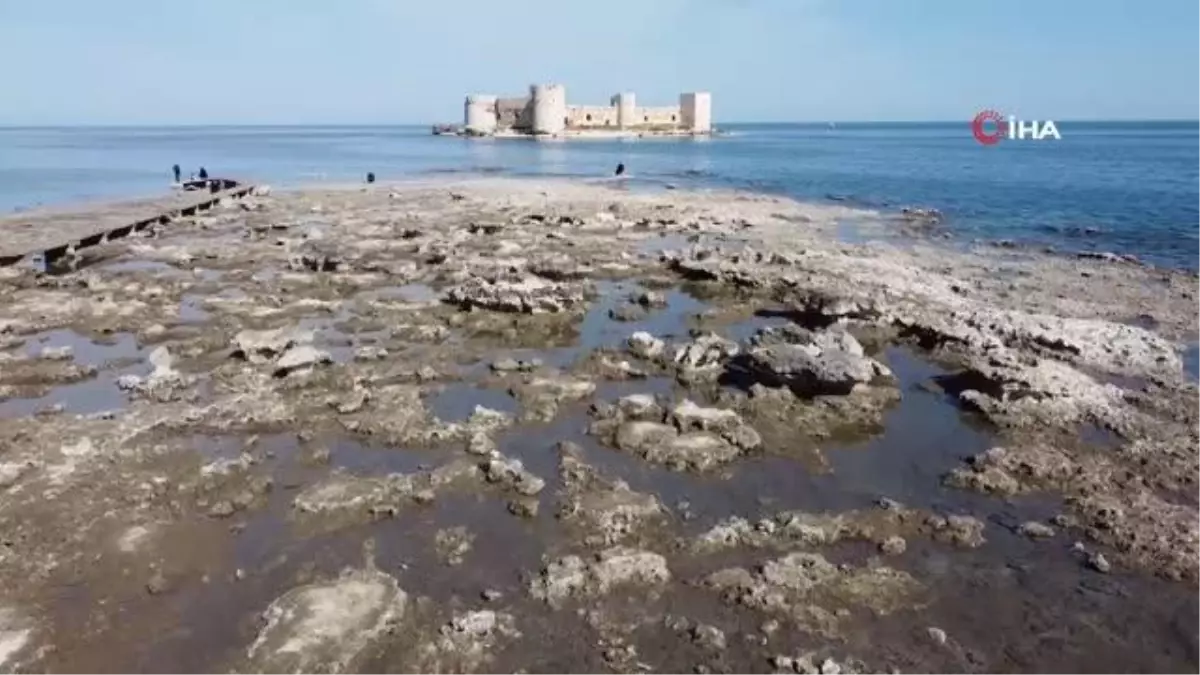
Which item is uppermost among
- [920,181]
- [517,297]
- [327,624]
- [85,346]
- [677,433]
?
[920,181]

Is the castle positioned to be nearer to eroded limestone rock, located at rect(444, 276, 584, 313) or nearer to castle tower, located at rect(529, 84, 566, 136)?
castle tower, located at rect(529, 84, 566, 136)

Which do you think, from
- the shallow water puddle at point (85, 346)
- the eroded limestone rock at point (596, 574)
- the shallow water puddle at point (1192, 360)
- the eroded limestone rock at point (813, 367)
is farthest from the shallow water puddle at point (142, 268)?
the shallow water puddle at point (1192, 360)

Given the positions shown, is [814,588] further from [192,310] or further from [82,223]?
[82,223]

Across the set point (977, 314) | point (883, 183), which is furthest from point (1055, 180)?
point (977, 314)

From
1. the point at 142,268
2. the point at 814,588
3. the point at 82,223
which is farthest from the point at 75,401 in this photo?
the point at 82,223

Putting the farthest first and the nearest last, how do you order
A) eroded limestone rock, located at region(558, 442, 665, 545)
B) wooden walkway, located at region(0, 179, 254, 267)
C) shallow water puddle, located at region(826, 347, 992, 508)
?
wooden walkway, located at region(0, 179, 254, 267), shallow water puddle, located at region(826, 347, 992, 508), eroded limestone rock, located at region(558, 442, 665, 545)

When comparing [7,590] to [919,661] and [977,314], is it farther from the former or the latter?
[977,314]

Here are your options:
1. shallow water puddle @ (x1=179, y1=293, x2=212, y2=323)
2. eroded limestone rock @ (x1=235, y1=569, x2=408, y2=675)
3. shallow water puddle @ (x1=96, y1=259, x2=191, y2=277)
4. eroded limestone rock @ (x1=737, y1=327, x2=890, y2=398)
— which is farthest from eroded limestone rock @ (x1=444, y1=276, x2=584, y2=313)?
eroded limestone rock @ (x1=235, y1=569, x2=408, y2=675)
